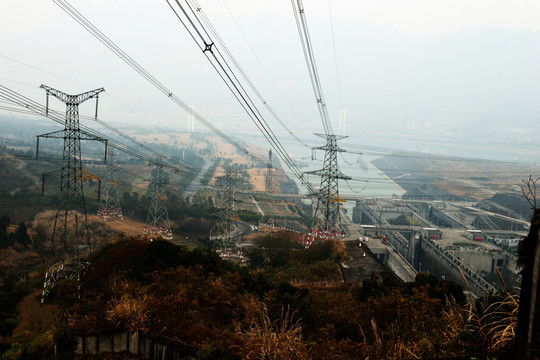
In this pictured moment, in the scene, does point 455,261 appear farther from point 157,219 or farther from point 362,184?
point 362,184

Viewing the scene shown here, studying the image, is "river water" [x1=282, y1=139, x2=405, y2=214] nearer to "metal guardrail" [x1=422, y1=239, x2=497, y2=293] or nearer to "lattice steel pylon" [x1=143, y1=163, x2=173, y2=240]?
"metal guardrail" [x1=422, y1=239, x2=497, y2=293]

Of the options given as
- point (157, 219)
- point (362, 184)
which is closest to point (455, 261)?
point (157, 219)

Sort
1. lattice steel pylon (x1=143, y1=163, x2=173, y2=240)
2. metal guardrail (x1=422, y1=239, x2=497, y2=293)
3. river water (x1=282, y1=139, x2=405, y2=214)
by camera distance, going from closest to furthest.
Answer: lattice steel pylon (x1=143, y1=163, x2=173, y2=240)
metal guardrail (x1=422, y1=239, x2=497, y2=293)
river water (x1=282, y1=139, x2=405, y2=214)

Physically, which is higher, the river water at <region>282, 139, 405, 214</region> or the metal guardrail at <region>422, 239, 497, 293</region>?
the river water at <region>282, 139, 405, 214</region>

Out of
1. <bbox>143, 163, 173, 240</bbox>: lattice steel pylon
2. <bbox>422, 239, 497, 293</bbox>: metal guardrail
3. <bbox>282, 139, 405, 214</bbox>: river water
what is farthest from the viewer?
<bbox>282, 139, 405, 214</bbox>: river water

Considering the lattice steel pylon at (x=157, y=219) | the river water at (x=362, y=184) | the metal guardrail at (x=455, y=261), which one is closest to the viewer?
the lattice steel pylon at (x=157, y=219)

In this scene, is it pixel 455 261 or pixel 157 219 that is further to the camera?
pixel 455 261

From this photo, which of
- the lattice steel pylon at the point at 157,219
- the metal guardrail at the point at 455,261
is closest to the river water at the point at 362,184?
the metal guardrail at the point at 455,261

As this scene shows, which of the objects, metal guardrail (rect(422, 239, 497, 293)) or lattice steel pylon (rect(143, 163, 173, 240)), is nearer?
lattice steel pylon (rect(143, 163, 173, 240))

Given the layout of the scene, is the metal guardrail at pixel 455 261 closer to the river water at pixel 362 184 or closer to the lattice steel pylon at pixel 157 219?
the lattice steel pylon at pixel 157 219

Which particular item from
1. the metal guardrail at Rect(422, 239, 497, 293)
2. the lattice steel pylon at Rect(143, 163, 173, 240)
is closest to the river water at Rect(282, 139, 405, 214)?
the metal guardrail at Rect(422, 239, 497, 293)

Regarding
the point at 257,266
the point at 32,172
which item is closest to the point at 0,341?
the point at 257,266
